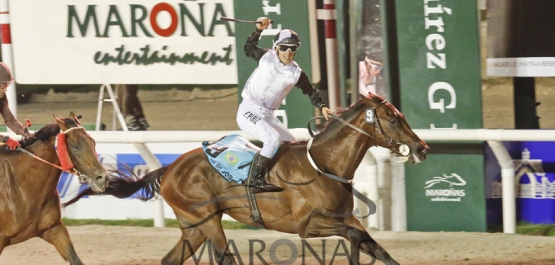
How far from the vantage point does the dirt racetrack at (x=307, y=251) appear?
22.2ft

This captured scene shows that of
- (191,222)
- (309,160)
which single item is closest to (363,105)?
(309,160)

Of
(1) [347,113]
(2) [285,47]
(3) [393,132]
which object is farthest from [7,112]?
(3) [393,132]

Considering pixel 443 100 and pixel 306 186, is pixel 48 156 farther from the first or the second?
pixel 443 100

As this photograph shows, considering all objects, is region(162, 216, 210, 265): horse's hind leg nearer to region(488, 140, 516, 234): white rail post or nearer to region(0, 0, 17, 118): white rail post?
region(488, 140, 516, 234): white rail post

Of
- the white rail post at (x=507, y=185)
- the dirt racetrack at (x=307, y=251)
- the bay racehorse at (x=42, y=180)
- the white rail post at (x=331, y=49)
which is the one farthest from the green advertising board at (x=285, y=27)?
the bay racehorse at (x=42, y=180)

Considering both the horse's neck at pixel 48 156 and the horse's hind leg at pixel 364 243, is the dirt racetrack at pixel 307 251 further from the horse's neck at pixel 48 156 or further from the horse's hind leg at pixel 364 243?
the horse's neck at pixel 48 156

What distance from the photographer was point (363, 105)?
18.9 feet

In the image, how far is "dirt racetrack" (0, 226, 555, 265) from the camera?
6766 mm

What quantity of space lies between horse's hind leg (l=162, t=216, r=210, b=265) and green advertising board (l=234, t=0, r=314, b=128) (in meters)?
2.26

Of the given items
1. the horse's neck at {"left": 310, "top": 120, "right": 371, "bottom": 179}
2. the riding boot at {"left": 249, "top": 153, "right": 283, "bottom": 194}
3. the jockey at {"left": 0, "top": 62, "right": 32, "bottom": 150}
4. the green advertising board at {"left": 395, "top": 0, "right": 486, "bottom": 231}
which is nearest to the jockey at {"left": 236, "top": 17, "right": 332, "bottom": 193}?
the riding boot at {"left": 249, "top": 153, "right": 283, "bottom": 194}

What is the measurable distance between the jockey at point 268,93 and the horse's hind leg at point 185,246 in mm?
482

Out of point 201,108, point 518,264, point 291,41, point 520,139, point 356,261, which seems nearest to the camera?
point 356,261

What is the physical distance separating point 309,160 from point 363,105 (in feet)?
1.62

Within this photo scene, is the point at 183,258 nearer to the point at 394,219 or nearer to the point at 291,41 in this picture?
the point at 291,41
